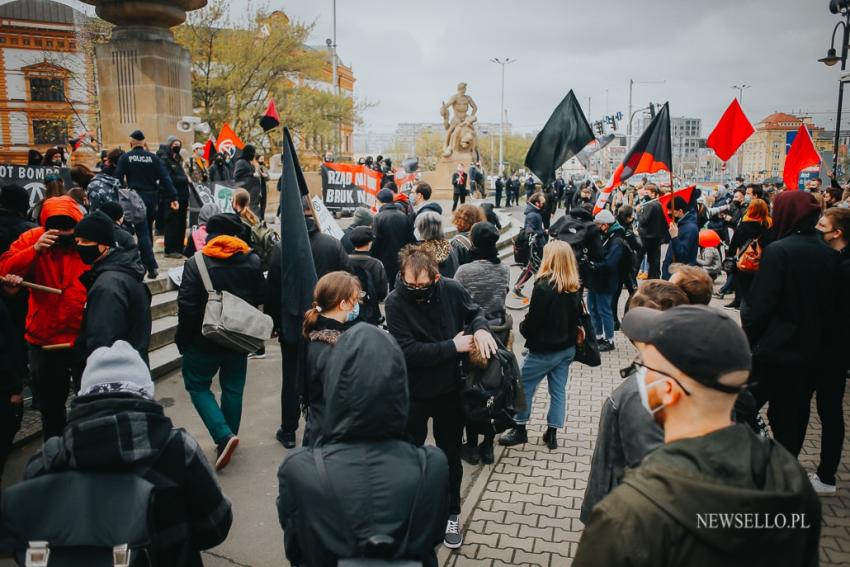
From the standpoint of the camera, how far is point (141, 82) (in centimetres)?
1245

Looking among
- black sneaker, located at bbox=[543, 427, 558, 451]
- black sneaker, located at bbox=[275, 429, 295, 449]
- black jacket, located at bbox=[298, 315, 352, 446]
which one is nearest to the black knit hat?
black sneaker, located at bbox=[275, 429, 295, 449]

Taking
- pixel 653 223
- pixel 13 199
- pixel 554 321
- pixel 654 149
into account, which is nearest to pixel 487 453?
pixel 554 321

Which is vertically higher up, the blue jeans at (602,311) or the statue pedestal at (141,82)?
the statue pedestal at (141,82)

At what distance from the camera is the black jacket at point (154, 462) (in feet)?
7.22

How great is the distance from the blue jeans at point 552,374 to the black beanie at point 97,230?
135 inches

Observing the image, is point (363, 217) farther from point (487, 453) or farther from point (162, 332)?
point (487, 453)

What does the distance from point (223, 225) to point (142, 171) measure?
16.5 ft

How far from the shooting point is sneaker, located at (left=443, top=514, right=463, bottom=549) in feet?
13.6

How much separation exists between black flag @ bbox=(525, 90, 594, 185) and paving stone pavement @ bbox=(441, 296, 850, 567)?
3609mm

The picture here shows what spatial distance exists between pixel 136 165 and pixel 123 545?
27.2 feet

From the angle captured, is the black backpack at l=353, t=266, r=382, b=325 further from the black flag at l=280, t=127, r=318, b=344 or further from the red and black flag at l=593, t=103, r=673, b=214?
the red and black flag at l=593, t=103, r=673, b=214

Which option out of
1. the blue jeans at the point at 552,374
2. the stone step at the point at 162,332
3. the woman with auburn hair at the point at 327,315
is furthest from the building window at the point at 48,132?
the woman with auburn hair at the point at 327,315

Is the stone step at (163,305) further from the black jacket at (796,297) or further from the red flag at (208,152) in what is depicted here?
the black jacket at (796,297)

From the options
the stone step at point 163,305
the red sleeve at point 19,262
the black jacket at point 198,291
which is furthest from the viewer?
the stone step at point 163,305
